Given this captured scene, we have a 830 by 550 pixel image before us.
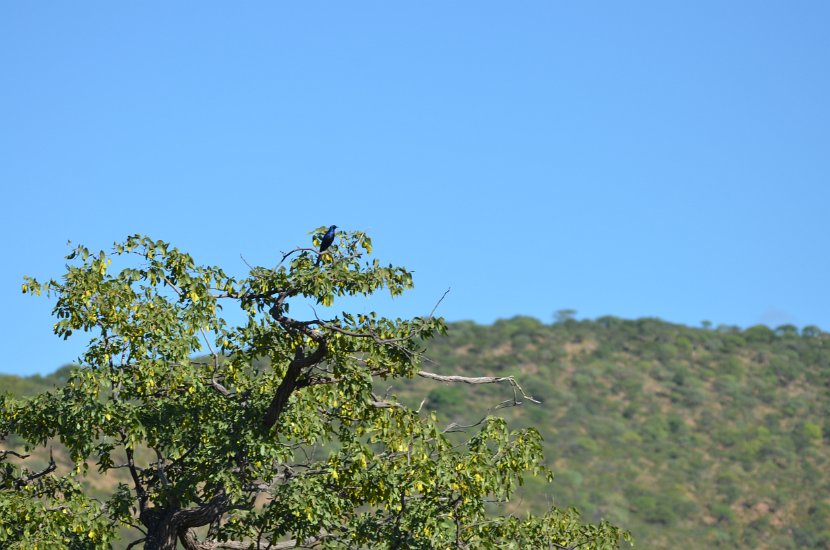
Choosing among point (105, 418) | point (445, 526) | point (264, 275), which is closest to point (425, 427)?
point (445, 526)

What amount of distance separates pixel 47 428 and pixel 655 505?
46588mm

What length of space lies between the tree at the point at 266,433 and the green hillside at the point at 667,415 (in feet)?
118

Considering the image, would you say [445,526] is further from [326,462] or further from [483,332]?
[483,332]

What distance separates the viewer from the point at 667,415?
6731 centimetres

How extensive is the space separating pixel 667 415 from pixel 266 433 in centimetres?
5872

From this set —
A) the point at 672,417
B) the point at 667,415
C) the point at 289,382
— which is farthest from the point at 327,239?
the point at 667,415

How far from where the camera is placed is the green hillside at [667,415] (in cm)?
5459

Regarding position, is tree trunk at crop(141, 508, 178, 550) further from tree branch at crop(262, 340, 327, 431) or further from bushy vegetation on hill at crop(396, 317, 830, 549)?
bushy vegetation on hill at crop(396, 317, 830, 549)

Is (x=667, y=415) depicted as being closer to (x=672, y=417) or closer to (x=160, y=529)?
(x=672, y=417)

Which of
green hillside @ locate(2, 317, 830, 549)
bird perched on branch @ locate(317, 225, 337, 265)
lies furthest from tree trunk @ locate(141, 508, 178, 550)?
green hillside @ locate(2, 317, 830, 549)

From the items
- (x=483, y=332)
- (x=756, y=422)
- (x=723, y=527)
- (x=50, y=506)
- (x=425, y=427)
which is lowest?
(x=50, y=506)

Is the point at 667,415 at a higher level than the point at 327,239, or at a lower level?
higher

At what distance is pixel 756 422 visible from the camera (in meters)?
66.6

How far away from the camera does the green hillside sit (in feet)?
179
